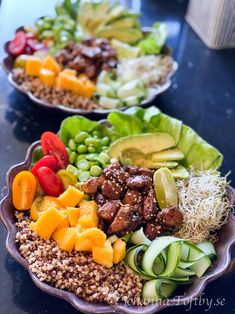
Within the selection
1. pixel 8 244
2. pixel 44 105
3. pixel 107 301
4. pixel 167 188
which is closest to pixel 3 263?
pixel 8 244

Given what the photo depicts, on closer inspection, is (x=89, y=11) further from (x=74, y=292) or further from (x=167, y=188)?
(x=74, y=292)

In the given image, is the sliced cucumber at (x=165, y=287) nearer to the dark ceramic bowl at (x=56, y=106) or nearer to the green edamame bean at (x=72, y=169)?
the green edamame bean at (x=72, y=169)

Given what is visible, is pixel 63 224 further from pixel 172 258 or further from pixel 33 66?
pixel 33 66

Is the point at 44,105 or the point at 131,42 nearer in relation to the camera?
the point at 44,105

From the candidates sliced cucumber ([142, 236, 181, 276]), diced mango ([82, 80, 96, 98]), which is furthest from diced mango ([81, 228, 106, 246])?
diced mango ([82, 80, 96, 98])

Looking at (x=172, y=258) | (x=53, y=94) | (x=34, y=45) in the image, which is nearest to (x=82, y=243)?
(x=172, y=258)

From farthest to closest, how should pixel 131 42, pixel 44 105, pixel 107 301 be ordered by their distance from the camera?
pixel 131 42 → pixel 44 105 → pixel 107 301
